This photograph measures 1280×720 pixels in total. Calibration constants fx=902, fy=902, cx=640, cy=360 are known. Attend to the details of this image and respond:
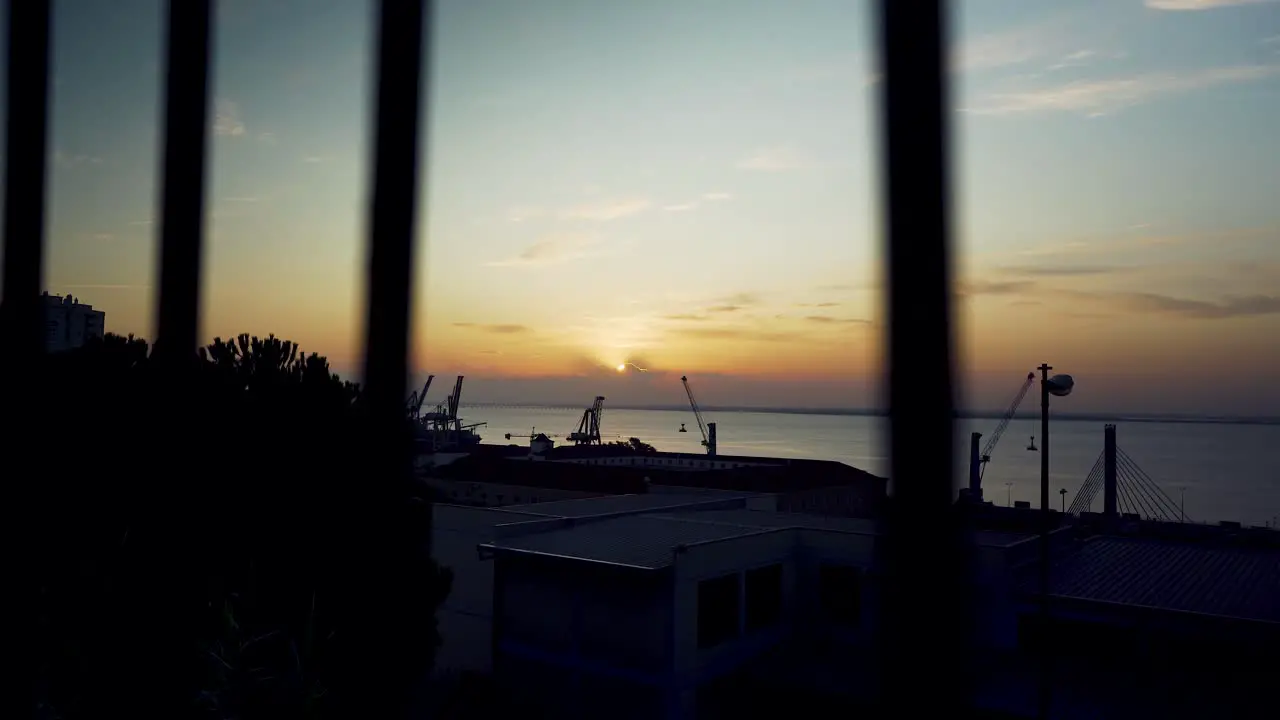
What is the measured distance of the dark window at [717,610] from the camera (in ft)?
59.2

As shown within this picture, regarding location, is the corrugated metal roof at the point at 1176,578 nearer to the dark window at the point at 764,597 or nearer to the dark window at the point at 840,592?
the dark window at the point at 840,592

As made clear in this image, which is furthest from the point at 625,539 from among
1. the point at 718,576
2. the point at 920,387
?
the point at 920,387

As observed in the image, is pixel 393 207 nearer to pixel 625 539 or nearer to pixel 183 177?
pixel 183 177

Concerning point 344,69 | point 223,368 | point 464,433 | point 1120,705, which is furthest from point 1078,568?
point 464,433

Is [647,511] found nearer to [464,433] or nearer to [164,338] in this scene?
[164,338]

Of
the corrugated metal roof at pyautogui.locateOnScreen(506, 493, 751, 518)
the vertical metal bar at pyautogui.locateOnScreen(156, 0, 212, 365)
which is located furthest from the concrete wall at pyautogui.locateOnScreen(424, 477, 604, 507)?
the vertical metal bar at pyautogui.locateOnScreen(156, 0, 212, 365)

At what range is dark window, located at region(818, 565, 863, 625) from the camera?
19477 millimetres

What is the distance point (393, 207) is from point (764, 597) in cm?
1893

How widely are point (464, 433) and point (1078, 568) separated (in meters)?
138

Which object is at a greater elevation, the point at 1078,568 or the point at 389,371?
the point at 389,371

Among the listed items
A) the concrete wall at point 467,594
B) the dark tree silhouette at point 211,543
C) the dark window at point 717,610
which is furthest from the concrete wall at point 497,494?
the dark window at point 717,610

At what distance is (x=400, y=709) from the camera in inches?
61.6

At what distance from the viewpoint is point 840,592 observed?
19.6 meters

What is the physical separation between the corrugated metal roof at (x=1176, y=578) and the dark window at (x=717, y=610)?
612 cm
